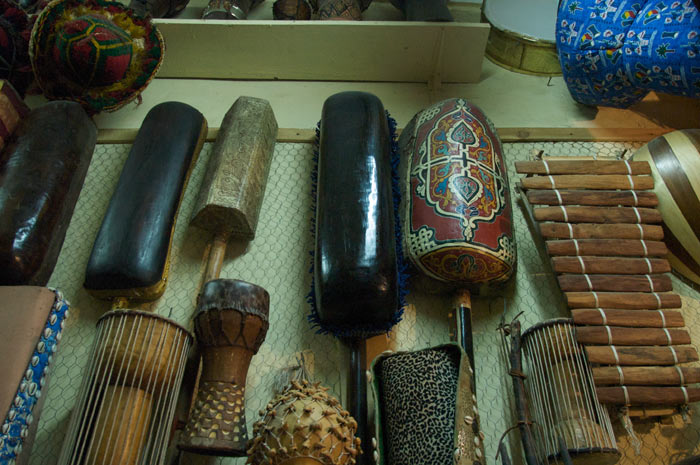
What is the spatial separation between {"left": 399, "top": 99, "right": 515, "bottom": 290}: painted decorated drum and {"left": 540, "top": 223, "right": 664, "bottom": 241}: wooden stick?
0.13m

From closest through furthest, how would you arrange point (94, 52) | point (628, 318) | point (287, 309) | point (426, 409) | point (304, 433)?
point (304, 433)
point (426, 409)
point (628, 318)
point (287, 309)
point (94, 52)

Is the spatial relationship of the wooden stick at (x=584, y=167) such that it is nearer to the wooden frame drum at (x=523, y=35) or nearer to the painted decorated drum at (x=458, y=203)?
the painted decorated drum at (x=458, y=203)

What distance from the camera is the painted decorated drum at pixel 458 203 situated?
1.55 metres

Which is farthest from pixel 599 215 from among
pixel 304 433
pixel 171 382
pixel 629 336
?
pixel 171 382

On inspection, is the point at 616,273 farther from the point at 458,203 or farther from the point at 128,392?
the point at 128,392

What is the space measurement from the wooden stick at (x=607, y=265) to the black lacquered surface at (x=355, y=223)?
0.51m

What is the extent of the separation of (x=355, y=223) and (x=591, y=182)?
2.67 ft

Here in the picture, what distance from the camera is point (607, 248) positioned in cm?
162

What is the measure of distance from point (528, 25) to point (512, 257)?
4.74 feet

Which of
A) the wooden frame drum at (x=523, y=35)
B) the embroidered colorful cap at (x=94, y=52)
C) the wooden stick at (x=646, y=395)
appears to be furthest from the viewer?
the wooden frame drum at (x=523, y=35)

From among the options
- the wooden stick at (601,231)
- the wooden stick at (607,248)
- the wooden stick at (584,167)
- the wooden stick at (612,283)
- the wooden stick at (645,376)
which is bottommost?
the wooden stick at (645,376)

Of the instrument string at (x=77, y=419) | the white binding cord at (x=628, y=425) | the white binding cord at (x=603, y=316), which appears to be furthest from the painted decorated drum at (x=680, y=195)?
the instrument string at (x=77, y=419)

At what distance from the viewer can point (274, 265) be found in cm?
181

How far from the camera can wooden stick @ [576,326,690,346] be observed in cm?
145
